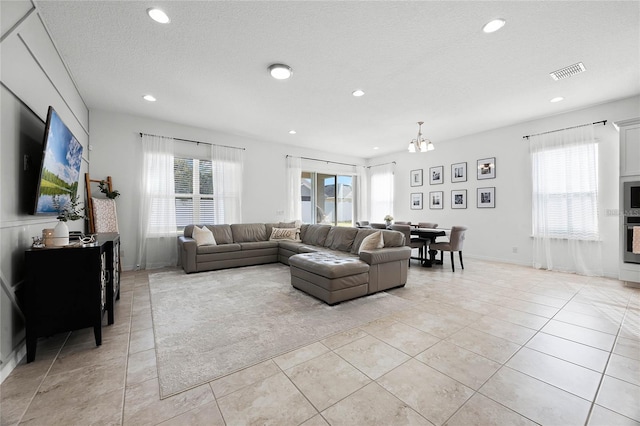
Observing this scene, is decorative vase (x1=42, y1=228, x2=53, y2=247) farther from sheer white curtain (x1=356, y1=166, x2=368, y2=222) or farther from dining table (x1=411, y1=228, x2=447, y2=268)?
sheer white curtain (x1=356, y1=166, x2=368, y2=222)

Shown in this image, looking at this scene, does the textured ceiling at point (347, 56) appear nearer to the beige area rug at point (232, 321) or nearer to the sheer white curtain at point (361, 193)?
the beige area rug at point (232, 321)

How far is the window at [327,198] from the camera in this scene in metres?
7.72

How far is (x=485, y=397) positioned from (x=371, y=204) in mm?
7181

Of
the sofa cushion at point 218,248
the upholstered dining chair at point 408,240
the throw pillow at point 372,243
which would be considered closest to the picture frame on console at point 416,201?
the upholstered dining chair at point 408,240

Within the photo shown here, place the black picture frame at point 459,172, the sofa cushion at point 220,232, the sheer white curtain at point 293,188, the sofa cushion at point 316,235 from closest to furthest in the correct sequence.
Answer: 1. the sofa cushion at point 220,232
2. the sofa cushion at point 316,235
3. the black picture frame at point 459,172
4. the sheer white curtain at point 293,188

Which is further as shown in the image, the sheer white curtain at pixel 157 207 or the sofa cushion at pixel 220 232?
the sofa cushion at pixel 220 232

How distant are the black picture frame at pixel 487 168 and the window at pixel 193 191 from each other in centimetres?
622

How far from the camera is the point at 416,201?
7328mm

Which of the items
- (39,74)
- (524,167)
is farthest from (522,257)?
(39,74)

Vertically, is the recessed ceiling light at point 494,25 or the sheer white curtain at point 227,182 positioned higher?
the recessed ceiling light at point 494,25

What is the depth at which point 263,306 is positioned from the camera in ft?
9.92

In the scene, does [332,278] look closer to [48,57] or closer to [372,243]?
[372,243]

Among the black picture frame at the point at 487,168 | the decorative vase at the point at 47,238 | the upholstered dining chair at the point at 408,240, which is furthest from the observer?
the black picture frame at the point at 487,168

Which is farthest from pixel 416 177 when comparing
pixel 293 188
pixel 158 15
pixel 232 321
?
pixel 158 15
